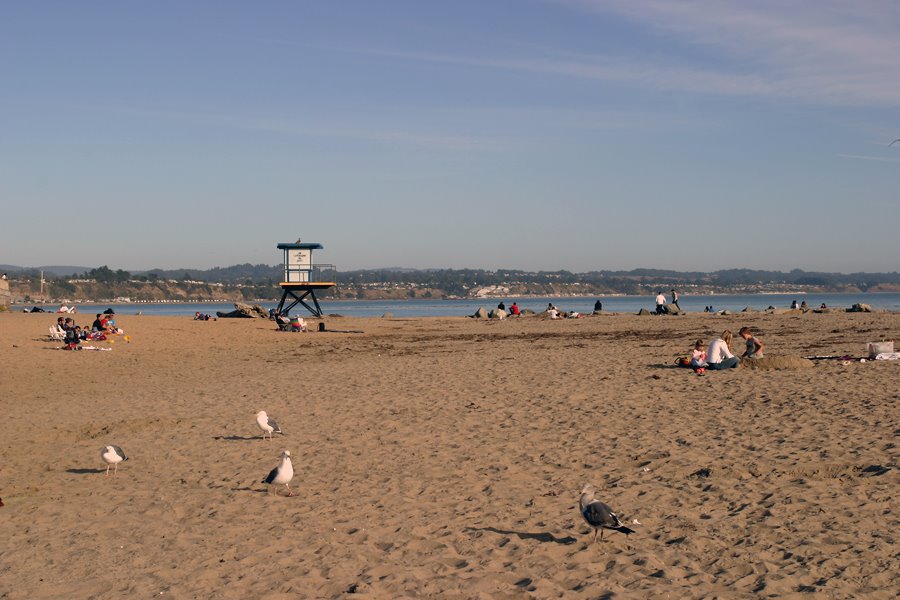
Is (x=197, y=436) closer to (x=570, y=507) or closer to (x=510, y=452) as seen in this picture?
(x=510, y=452)

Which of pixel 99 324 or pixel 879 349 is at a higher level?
pixel 879 349

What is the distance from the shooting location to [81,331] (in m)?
28.3

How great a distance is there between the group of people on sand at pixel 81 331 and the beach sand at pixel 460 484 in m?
7.30

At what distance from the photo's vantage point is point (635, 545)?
7.15m

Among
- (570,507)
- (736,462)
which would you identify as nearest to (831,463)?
(736,462)

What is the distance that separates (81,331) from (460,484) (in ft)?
73.1

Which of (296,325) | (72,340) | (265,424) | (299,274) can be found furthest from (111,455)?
(299,274)

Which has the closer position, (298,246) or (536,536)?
(536,536)

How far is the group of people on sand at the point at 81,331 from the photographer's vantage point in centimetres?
2645

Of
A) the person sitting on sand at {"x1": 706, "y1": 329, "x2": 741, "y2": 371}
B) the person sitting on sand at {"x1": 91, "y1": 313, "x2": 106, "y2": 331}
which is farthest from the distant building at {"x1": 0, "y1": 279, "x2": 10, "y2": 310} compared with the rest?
the person sitting on sand at {"x1": 706, "y1": 329, "x2": 741, "y2": 371}

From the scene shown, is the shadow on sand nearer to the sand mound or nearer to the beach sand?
the beach sand

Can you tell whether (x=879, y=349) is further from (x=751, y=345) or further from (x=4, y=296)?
(x=4, y=296)

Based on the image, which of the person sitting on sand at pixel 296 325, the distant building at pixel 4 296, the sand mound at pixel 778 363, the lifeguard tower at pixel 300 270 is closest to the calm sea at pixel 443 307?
the distant building at pixel 4 296

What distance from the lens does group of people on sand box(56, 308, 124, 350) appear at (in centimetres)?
2645
